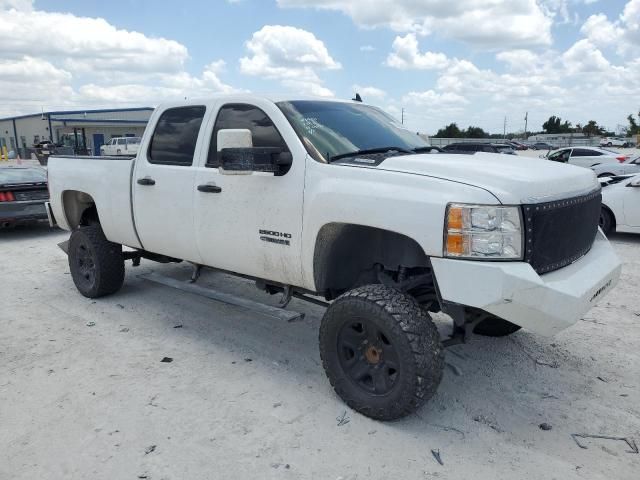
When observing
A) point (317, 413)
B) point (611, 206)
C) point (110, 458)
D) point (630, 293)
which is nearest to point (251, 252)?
point (317, 413)

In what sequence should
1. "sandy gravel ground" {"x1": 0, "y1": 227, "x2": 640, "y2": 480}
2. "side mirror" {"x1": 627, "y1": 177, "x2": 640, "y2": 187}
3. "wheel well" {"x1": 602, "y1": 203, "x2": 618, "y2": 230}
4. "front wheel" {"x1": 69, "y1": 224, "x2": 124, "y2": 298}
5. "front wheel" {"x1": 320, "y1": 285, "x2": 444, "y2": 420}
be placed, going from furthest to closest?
"wheel well" {"x1": 602, "y1": 203, "x2": 618, "y2": 230} → "side mirror" {"x1": 627, "y1": 177, "x2": 640, "y2": 187} → "front wheel" {"x1": 69, "y1": 224, "x2": 124, "y2": 298} → "front wheel" {"x1": 320, "y1": 285, "x2": 444, "y2": 420} → "sandy gravel ground" {"x1": 0, "y1": 227, "x2": 640, "y2": 480}

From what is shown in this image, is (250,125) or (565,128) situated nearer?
(250,125)

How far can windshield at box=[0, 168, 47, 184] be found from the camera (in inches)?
394

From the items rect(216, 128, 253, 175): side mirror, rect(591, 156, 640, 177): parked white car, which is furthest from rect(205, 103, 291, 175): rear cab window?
rect(591, 156, 640, 177): parked white car

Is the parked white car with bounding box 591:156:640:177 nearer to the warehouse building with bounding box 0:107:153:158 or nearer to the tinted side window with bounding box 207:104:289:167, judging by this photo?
the tinted side window with bounding box 207:104:289:167

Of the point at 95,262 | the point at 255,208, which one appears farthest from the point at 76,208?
the point at 255,208

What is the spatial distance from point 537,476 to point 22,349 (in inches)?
159

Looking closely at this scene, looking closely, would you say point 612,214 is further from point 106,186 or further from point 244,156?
point 106,186

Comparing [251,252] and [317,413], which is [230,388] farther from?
[251,252]

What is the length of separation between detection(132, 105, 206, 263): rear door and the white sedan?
291 inches

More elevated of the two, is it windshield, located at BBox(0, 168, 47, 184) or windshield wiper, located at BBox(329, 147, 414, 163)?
windshield wiper, located at BBox(329, 147, 414, 163)

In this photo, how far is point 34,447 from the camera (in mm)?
3188

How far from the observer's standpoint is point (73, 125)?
57.7m

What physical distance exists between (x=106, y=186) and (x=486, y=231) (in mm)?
3926
